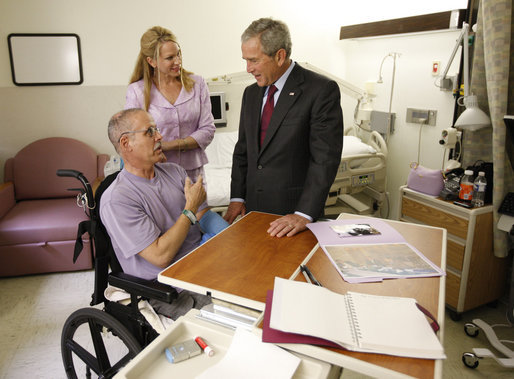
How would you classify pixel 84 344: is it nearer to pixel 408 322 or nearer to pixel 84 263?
pixel 84 263

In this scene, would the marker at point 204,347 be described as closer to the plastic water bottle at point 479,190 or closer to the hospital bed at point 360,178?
the plastic water bottle at point 479,190

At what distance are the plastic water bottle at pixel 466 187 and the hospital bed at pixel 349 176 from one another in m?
0.95

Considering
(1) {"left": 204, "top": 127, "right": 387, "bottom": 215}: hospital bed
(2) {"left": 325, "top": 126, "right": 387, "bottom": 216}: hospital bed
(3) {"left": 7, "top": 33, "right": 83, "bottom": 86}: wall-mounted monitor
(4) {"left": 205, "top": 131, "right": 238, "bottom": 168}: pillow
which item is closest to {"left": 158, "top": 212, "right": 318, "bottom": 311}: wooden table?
(1) {"left": 204, "top": 127, "right": 387, "bottom": 215}: hospital bed

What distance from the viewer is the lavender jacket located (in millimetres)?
2121

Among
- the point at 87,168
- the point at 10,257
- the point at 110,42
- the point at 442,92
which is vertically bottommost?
the point at 10,257

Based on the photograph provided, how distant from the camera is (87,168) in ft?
11.5

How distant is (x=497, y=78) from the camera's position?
7.36ft

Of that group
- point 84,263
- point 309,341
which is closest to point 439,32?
point 309,341

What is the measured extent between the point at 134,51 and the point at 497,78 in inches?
114

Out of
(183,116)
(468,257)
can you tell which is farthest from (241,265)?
(468,257)

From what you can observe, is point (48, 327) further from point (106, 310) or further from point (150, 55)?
point (150, 55)

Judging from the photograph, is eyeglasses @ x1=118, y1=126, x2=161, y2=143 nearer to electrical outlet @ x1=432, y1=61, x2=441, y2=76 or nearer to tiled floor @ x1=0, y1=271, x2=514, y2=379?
tiled floor @ x1=0, y1=271, x2=514, y2=379

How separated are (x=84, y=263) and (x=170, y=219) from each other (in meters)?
1.76

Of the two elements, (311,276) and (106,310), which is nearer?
(311,276)
